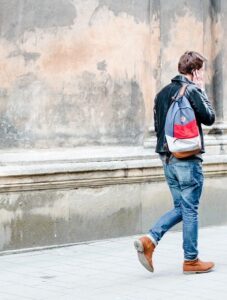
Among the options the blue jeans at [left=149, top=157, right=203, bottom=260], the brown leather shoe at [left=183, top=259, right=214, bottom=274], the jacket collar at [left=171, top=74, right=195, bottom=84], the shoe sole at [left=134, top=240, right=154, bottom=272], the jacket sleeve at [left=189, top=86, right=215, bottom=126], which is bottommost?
the brown leather shoe at [left=183, top=259, right=214, bottom=274]

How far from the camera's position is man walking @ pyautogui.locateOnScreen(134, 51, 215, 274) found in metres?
7.29

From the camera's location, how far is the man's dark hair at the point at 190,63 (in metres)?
7.42

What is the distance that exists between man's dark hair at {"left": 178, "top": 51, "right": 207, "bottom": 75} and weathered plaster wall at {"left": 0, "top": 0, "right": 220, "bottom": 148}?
232 centimetres

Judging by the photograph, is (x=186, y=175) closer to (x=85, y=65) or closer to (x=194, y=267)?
(x=194, y=267)

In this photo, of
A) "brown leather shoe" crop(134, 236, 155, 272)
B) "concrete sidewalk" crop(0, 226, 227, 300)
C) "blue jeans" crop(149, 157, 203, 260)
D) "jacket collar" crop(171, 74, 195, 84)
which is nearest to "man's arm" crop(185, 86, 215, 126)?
"jacket collar" crop(171, 74, 195, 84)

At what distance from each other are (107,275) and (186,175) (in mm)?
1169

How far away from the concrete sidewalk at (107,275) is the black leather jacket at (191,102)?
117 cm

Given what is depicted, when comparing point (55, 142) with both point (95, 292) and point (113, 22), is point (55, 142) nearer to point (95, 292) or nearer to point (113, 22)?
point (113, 22)

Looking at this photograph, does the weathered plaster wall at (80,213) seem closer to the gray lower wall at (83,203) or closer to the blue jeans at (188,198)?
the gray lower wall at (83,203)

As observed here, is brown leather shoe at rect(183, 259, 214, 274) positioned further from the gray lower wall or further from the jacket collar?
the gray lower wall

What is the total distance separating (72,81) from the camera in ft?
31.4

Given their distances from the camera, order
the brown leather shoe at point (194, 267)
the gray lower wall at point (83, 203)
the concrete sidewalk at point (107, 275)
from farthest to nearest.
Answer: the gray lower wall at point (83, 203) → the brown leather shoe at point (194, 267) → the concrete sidewalk at point (107, 275)

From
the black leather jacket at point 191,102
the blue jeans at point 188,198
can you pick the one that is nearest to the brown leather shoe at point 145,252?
the blue jeans at point 188,198

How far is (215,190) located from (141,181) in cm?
137
